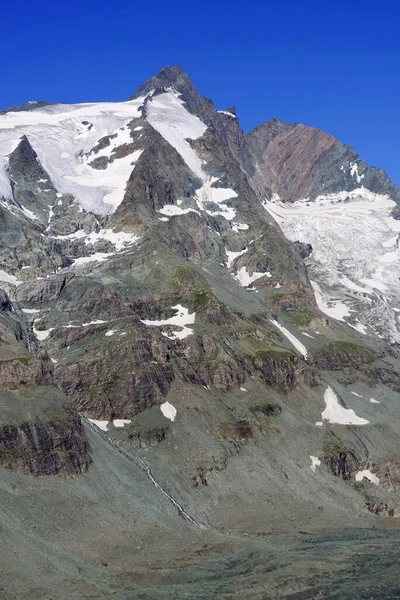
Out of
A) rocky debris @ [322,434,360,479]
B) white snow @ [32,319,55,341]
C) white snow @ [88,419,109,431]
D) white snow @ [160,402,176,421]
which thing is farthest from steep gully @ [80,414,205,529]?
rocky debris @ [322,434,360,479]

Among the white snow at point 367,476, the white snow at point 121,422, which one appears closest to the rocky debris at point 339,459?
the white snow at point 367,476

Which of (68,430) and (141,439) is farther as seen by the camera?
(141,439)

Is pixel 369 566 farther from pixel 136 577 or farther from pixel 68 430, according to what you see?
pixel 68 430

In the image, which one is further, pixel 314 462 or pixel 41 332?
pixel 41 332

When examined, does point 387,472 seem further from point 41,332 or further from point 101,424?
point 41,332

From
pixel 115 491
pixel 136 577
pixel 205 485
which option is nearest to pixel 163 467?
pixel 205 485

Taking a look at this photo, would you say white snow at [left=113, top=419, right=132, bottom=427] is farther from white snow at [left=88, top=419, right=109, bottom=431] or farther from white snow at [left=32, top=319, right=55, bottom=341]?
white snow at [left=32, top=319, right=55, bottom=341]

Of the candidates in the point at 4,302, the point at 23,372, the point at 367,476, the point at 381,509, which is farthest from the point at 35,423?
the point at 367,476
